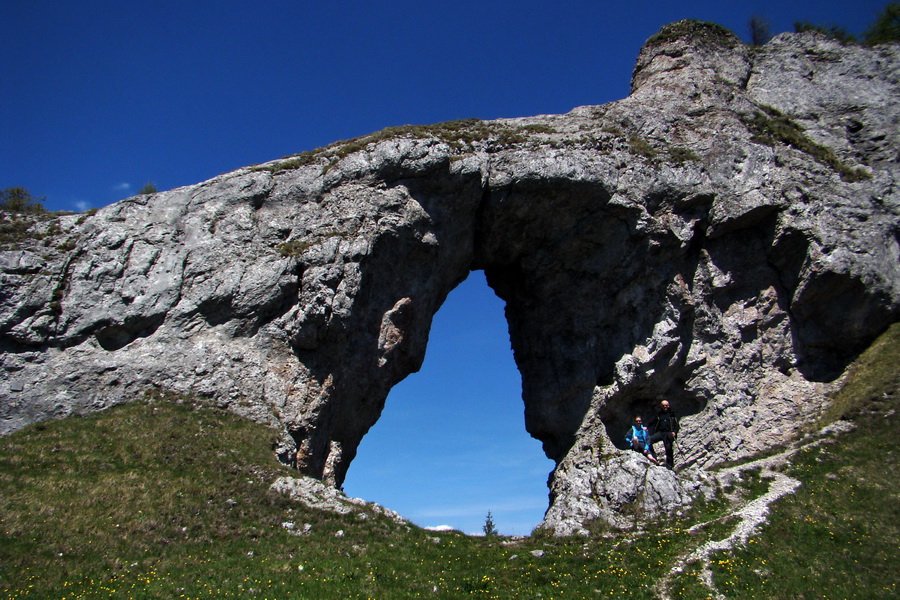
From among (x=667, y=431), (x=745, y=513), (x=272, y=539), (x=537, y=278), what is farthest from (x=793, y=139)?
(x=272, y=539)

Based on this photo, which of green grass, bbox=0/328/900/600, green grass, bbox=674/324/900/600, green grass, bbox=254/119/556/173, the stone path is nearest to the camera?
green grass, bbox=0/328/900/600

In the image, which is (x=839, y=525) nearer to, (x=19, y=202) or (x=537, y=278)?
(x=537, y=278)

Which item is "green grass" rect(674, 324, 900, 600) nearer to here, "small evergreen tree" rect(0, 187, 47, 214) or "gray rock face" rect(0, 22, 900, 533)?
"gray rock face" rect(0, 22, 900, 533)

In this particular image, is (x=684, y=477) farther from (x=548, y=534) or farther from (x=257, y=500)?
(x=257, y=500)

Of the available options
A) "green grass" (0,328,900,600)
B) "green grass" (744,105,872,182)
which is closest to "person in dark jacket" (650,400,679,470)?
"green grass" (0,328,900,600)

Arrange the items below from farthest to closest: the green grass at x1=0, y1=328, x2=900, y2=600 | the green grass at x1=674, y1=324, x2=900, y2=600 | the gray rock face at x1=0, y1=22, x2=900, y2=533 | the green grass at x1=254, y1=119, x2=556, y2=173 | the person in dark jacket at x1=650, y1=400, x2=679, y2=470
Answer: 1. the green grass at x1=254, y1=119, x2=556, y2=173
2. the person in dark jacket at x1=650, y1=400, x2=679, y2=470
3. the gray rock face at x1=0, y1=22, x2=900, y2=533
4. the green grass at x1=674, y1=324, x2=900, y2=600
5. the green grass at x1=0, y1=328, x2=900, y2=600

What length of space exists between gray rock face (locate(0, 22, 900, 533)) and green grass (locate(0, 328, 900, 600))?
2336mm

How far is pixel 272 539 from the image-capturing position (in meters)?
17.5

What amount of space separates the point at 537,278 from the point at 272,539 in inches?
831

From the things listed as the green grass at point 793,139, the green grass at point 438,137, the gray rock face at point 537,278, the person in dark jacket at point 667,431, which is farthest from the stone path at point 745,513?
the green grass at point 438,137

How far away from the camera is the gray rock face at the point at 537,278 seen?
82.6ft

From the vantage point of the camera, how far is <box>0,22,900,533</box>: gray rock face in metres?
25.2

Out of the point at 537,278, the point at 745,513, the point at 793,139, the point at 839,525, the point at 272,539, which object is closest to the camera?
the point at 272,539

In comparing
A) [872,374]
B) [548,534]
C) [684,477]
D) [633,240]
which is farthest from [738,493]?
[633,240]
